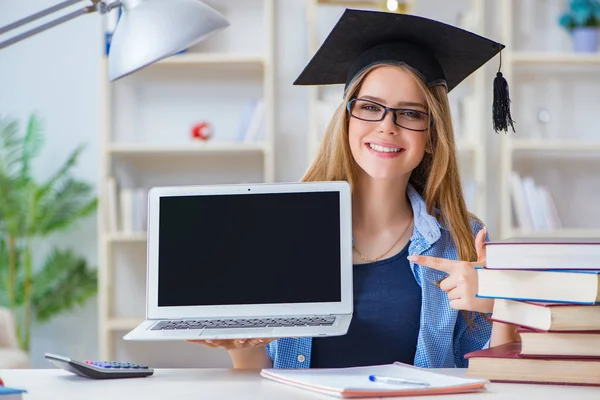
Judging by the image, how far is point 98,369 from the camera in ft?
4.43

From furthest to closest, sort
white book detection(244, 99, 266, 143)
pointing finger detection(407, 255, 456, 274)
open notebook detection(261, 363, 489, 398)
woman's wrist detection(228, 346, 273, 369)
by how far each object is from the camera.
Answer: white book detection(244, 99, 266, 143) < woman's wrist detection(228, 346, 273, 369) < pointing finger detection(407, 255, 456, 274) < open notebook detection(261, 363, 489, 398)

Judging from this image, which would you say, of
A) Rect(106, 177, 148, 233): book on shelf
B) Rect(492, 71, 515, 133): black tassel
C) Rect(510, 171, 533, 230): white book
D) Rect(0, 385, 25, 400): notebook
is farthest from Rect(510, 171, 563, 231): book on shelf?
Rect(0, 385, 25, 400): notebook

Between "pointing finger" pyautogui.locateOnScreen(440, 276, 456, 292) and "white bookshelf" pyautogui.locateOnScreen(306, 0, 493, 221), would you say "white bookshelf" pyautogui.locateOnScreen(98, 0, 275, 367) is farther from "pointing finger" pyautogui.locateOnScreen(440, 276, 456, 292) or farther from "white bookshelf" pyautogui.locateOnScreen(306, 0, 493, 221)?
"pointing finger" pyautogui.locateOnScreen(440, 276, 456, 292)

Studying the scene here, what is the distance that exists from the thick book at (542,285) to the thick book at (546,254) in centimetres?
1

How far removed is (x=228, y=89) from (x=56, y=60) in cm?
101

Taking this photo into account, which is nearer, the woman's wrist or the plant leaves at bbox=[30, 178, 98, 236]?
the woman's wrist

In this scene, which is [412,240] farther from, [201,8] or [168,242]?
[201,8]

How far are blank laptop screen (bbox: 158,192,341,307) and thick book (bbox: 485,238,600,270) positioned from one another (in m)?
0.38

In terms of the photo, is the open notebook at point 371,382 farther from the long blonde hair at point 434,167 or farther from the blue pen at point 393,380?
the long blonde hair at point 434,167

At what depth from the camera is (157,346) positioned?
4141 millimetres

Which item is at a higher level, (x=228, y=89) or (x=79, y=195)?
(x=228, y=89)

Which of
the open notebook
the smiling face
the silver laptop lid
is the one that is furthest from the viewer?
the smiling face

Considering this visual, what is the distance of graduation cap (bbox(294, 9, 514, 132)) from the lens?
185cm

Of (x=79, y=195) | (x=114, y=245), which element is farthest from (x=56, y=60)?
(x=114, y=245)
